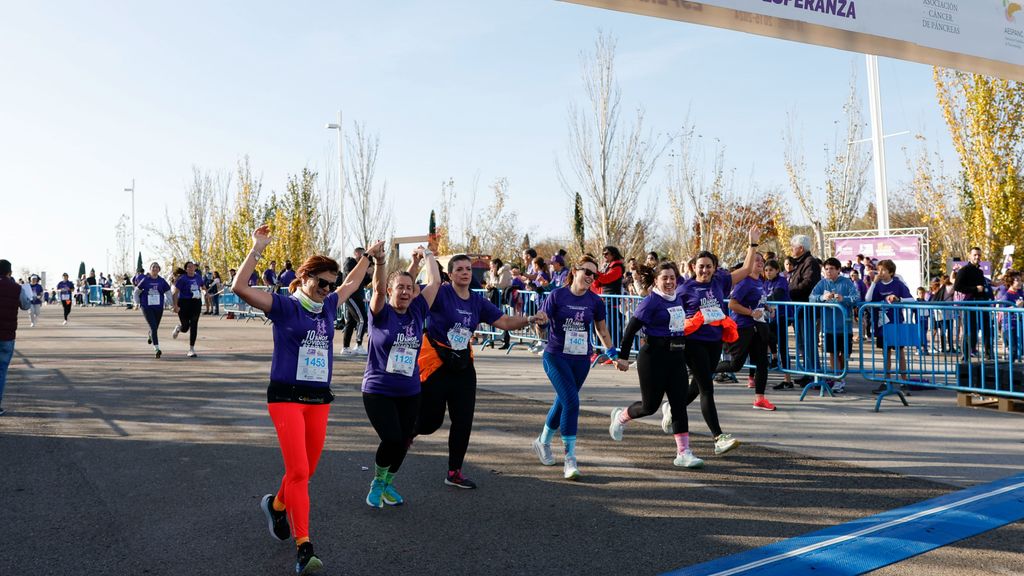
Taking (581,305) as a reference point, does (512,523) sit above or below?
below

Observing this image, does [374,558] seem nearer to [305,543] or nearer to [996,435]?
[305,543]

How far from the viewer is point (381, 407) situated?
5.48 m

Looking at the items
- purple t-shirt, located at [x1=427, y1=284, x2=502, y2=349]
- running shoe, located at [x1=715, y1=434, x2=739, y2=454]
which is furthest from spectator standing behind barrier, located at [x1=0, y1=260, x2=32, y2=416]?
running shoe, located at [x1=715, y1=434, x2=739, y2=454]

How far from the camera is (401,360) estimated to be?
550cm

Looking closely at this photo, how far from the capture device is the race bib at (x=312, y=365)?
4.73 metres

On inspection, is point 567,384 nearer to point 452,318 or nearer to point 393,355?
point 452,318

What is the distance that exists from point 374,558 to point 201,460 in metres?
3.20

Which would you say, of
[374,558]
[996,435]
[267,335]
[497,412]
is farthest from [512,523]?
[267,335]

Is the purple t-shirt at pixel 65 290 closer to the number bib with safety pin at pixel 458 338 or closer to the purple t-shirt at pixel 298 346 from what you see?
the number bib with safety pin at pixel 458 338

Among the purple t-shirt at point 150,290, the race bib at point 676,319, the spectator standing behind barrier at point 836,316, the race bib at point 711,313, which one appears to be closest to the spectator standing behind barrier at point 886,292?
the spectator standing behind barrier at point 836,316

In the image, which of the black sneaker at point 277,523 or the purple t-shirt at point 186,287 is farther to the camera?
the purple t-shirt at point 186,287

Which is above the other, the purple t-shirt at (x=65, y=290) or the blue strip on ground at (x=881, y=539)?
the purple t-shirt at (x=65, y=290)

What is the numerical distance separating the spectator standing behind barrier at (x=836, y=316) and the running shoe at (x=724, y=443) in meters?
3.78

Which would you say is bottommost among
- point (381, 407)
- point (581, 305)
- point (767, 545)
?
point (767, 545)
